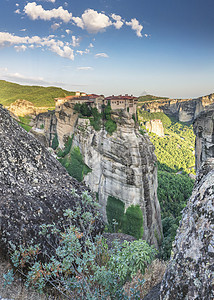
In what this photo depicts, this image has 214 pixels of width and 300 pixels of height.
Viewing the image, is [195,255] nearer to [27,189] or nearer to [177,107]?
[27,189]

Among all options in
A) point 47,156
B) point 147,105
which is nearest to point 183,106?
point 147,105

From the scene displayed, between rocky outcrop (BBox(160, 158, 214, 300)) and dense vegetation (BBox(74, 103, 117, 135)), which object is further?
dense vegetation (BBox(74, 103, 117, 135))

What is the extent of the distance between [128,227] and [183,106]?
9251cm

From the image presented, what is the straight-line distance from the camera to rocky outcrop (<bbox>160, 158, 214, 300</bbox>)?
2.11 metres

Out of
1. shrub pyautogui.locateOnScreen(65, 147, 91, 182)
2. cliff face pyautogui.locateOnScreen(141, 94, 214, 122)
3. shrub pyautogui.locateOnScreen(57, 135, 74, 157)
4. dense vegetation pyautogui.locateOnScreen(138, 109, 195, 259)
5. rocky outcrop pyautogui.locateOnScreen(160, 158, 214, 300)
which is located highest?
cliff face pyautogui.locateOnScreen(141, 94, 214, 122)

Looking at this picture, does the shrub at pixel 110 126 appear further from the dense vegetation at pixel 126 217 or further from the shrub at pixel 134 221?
the shrub at pixel 134 221

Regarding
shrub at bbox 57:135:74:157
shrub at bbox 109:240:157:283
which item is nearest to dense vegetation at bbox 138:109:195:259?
shrub at bbox 57:135:74:157

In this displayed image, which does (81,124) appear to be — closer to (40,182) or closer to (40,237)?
(40,182)

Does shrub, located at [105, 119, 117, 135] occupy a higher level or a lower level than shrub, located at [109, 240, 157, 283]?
higher

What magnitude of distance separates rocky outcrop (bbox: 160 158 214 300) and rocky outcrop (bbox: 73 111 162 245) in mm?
15275

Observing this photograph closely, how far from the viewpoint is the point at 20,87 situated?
99.5m

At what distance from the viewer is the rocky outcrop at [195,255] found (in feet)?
6.91

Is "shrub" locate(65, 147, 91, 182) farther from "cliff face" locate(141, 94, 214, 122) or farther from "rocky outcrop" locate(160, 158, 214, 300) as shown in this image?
"cliff face" locate(141, 94, 214, 122)

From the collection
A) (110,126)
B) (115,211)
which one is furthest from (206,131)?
(115,211)
